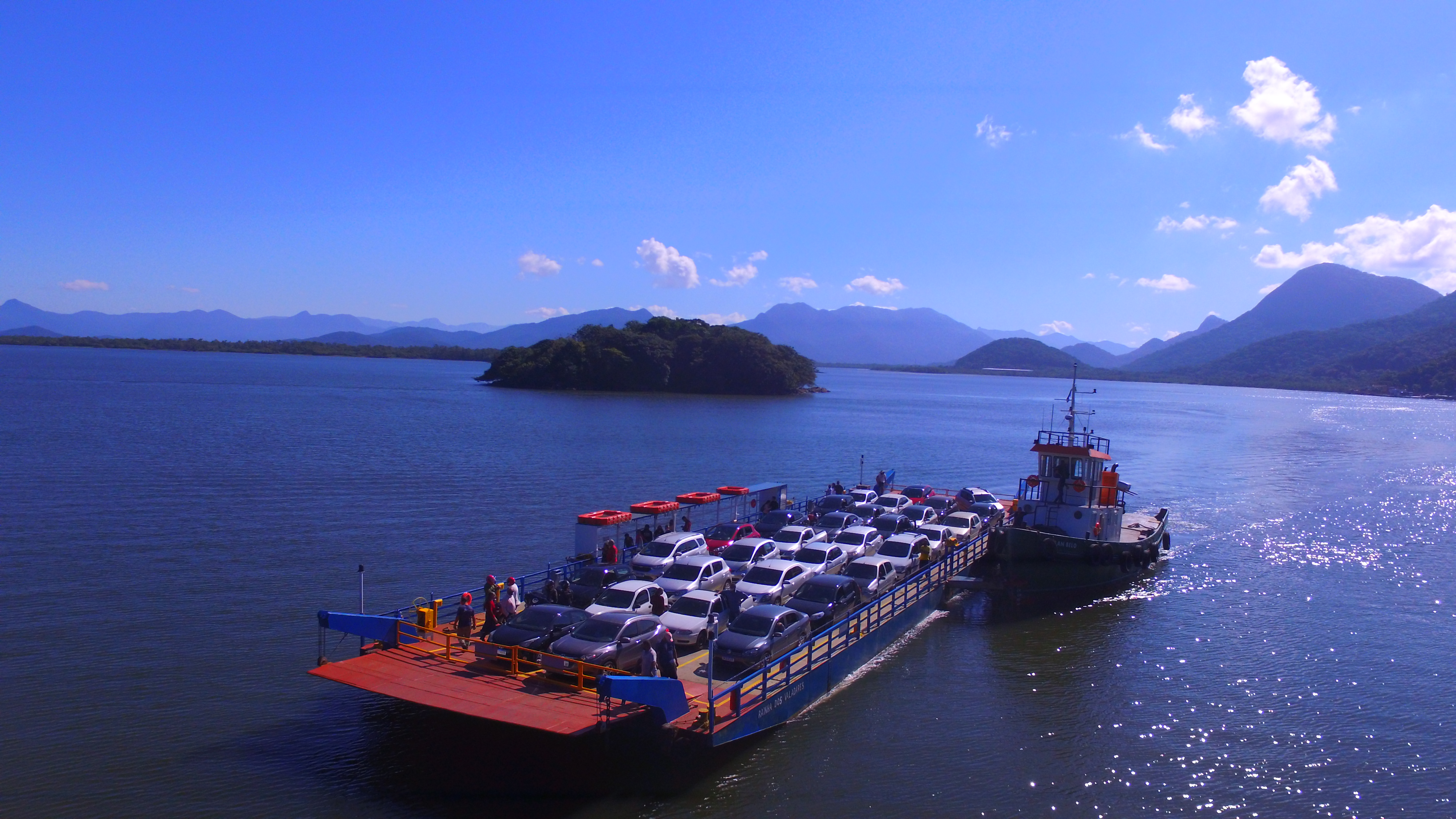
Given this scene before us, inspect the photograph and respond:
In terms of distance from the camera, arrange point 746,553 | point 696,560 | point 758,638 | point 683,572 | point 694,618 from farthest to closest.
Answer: point 746,553, point 696,560, point 683,572, point 694,618, point 758,638

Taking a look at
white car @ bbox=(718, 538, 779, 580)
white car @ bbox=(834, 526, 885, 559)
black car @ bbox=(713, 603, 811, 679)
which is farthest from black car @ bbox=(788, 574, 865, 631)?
white car @ bbox=(834, 526, 885, 559)

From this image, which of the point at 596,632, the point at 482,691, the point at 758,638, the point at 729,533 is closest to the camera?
the point at 482,691

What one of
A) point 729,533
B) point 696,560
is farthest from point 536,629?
point 729,533

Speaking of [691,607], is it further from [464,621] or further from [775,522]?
[775,522]

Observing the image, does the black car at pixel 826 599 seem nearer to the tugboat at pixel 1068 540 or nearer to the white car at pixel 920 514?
the tugboat at pixel 1068 540

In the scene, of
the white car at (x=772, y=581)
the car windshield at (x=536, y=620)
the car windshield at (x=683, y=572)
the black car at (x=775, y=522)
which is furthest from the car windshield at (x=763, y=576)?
the car windshield at (x=536, y=620)

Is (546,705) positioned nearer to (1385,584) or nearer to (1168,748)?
(1168,748)

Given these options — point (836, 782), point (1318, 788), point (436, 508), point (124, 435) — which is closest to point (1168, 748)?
point (1318, 788)
